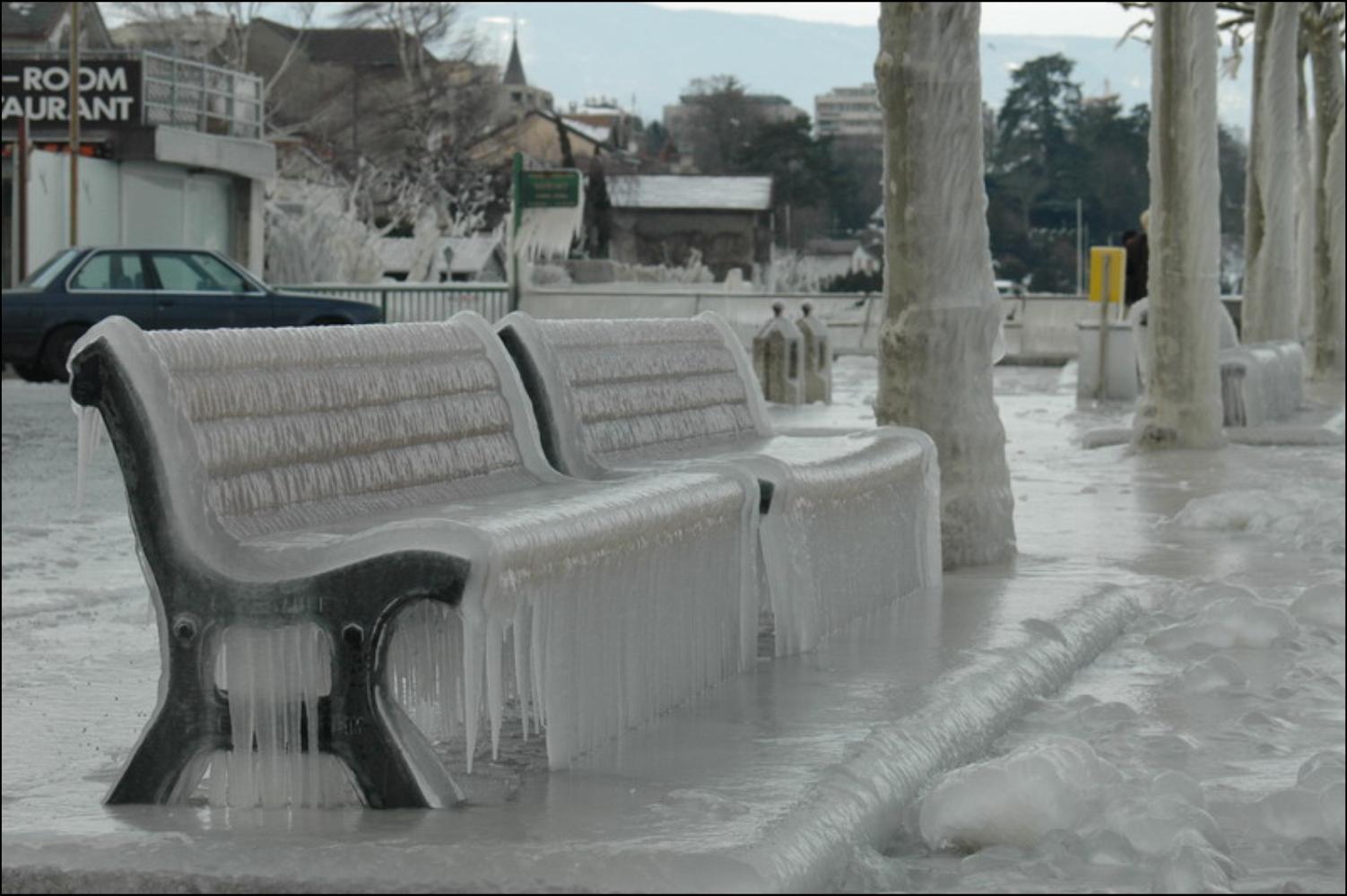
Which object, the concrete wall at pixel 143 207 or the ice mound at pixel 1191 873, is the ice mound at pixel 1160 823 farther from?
the concrete wall at pixel 143 207

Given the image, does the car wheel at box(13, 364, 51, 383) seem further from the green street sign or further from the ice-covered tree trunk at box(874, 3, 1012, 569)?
the ice-covered tree trunk at box(874, 3, 1012, 569)

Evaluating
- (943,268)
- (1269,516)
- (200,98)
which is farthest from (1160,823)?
(200,98)

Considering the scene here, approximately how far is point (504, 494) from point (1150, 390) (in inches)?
398

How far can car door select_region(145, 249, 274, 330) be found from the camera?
25219 mm

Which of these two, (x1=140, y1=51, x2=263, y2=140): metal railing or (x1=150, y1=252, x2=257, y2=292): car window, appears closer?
(x1=150, y1=252, x2=257, y2=292): car window

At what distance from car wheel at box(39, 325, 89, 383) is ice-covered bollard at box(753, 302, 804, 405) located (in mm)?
7799

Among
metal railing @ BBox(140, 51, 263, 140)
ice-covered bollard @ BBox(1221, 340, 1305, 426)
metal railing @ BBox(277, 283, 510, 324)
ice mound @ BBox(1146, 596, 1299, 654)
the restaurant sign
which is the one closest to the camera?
ice mound @ BBox(1146, 596, 1299, 654)

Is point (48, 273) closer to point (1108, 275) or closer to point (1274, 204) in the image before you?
point (1108, 275)

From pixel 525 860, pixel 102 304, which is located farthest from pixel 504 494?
pixel 102 304

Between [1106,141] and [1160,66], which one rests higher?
[1106,141]

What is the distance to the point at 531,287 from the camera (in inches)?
1460

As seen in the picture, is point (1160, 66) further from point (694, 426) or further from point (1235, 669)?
point (1235, 669)

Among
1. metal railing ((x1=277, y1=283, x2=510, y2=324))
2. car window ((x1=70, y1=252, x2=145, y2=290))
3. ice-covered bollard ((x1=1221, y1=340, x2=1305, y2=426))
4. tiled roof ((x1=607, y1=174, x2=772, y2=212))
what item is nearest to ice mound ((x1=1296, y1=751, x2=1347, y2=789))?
ice-covered bollard ((x1=1221, y1=340, x2=1305, y2=426))

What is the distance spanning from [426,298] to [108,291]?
12370 millimetres
